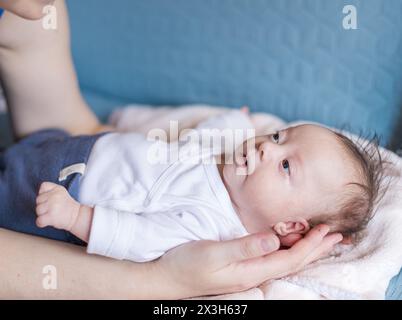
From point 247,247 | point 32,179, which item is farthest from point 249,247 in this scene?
point 32,179

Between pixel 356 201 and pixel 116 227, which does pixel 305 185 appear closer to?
pixel 356 201

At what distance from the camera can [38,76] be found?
96cm

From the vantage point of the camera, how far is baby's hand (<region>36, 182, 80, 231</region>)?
697mm

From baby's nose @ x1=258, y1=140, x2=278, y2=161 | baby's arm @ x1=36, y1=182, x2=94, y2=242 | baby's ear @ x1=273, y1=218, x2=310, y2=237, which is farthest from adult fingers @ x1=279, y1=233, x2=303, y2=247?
baby's arm @ x1=36, y1=182, x2=94, y2=242

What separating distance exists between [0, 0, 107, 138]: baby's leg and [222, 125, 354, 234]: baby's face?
1.17ft

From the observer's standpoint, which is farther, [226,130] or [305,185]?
[226,130]

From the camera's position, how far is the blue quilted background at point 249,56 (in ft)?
3.29

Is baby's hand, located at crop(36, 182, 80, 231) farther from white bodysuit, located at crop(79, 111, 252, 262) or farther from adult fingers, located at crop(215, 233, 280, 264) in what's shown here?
adult fingers, located at crop(215, 233, 280, 264)

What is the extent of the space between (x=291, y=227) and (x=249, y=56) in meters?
0.43

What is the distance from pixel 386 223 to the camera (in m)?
0.80

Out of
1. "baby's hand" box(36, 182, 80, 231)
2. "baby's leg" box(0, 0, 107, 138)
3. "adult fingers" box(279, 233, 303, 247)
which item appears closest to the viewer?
"baby's hand" box(36, 182, 80, 231)

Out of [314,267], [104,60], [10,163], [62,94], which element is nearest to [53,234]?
[10,163]
